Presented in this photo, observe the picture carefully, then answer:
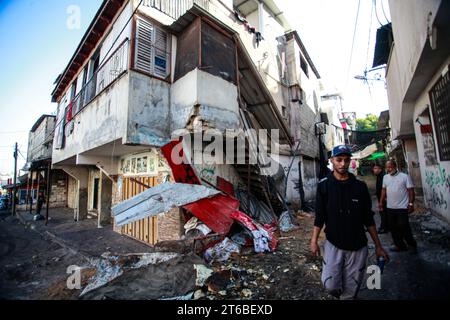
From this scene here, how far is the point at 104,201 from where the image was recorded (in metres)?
10.3

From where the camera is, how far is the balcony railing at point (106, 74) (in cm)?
652

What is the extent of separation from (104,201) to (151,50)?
300 inches

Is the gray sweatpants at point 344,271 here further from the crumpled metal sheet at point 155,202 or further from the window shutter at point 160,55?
the window shutter at point 160,55

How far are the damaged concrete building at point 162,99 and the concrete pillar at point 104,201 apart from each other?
0.05 m

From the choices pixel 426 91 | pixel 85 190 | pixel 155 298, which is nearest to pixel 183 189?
pixel 155 298

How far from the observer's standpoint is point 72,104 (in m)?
10.7

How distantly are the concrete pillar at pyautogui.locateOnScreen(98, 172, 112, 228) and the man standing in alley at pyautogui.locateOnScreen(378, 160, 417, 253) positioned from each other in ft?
36.8

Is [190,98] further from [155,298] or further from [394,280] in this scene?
[394,280]

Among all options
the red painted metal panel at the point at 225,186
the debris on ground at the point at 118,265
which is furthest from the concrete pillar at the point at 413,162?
the debris on ground at the point at 118,265

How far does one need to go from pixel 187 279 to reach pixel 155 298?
1.93 feet

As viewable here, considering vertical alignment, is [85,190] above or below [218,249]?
above

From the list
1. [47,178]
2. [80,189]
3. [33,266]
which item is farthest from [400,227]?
[47,178]

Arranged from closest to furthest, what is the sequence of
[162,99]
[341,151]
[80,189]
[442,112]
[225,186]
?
[341,151], [442,112], [162,99], [225,186], [80,189]

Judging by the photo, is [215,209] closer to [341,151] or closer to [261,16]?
[341,151]
